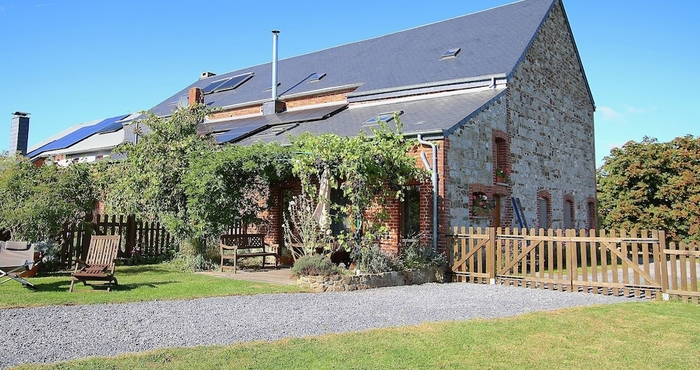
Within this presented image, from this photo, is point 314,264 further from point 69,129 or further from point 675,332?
point 69,129

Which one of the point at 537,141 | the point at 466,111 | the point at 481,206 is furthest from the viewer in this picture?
the point at 537,141

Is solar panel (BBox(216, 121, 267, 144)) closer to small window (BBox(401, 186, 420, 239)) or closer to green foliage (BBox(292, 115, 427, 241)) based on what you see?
green foliage (BBox(292, 115, 427, 241))

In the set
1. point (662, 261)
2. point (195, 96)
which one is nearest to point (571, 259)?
point (662, 261)

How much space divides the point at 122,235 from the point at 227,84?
12179 millimetres

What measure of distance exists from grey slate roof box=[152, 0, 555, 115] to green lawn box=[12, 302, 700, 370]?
987 cm

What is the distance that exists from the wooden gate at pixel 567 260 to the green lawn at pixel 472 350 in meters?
2.66

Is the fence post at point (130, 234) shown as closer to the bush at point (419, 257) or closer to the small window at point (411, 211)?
the small window at point (411, 211)

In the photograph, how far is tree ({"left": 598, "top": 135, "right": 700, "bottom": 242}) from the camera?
22.1m

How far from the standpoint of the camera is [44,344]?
5742 millimetres

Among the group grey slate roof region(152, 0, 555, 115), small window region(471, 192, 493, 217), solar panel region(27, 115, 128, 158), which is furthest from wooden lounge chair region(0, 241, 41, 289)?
solar panel region(27, 115, 128, 158)

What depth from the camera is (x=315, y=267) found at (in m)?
10.5

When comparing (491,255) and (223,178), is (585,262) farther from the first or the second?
(223,178)

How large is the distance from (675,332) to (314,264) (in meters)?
6.07

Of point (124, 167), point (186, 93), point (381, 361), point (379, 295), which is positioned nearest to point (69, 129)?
point (186, 93)
